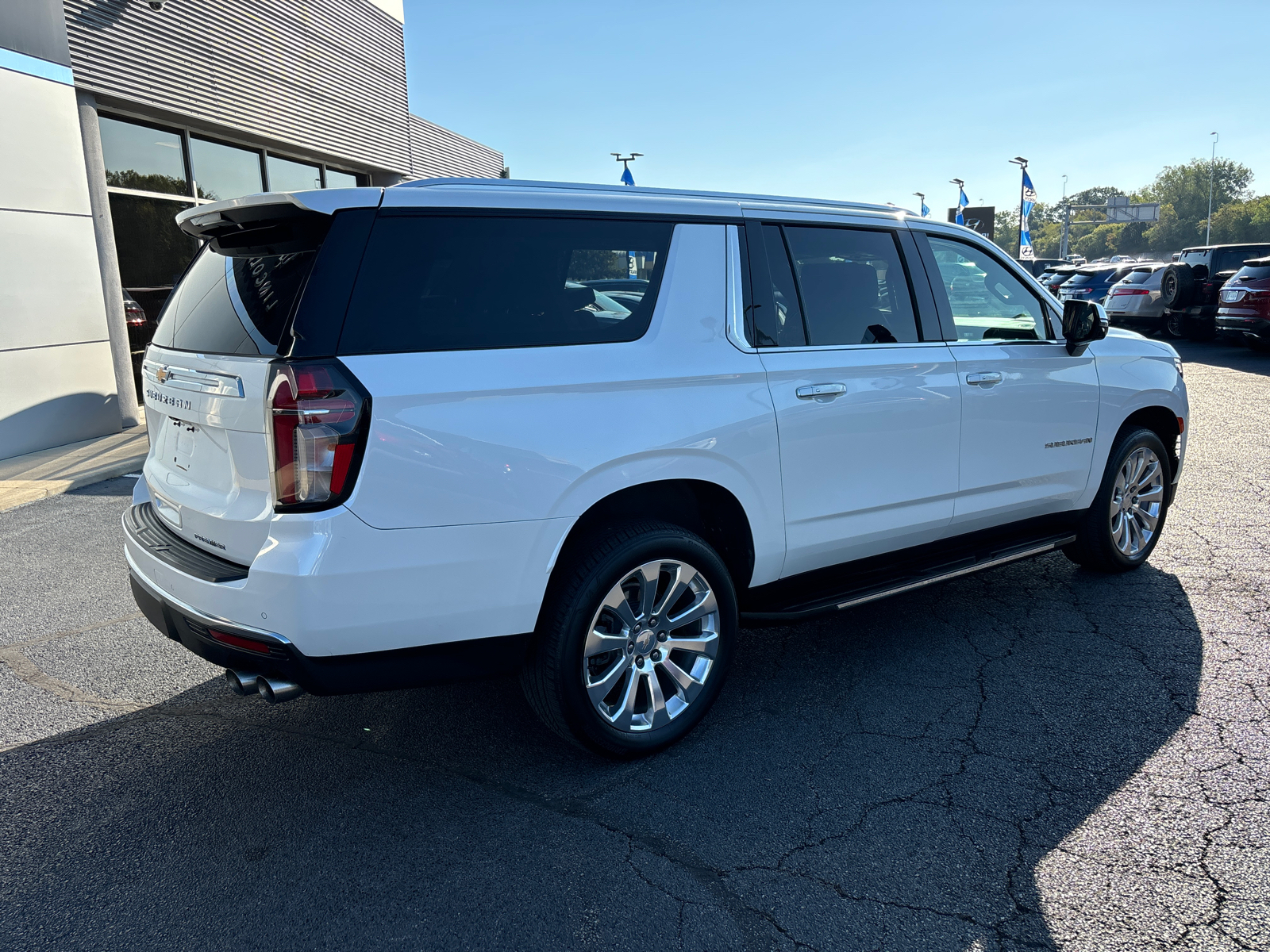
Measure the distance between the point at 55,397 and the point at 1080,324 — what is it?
389 inches

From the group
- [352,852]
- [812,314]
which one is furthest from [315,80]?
[352,852]

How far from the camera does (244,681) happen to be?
2.73m

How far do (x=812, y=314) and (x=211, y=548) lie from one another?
2.41 m

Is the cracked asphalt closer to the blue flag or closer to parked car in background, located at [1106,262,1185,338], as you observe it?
parked car in background, located at [1106,262,1185,338]

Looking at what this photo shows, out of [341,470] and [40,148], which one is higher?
[40,148]

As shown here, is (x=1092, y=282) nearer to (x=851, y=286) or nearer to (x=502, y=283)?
(x=851, y=286)

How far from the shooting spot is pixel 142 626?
15.2 ft

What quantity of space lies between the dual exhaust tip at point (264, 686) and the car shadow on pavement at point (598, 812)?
0.48 m

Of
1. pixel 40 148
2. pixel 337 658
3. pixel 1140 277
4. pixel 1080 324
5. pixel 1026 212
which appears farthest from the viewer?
pixel 1026 212

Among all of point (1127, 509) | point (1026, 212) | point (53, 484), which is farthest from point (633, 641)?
point (1026, 212)

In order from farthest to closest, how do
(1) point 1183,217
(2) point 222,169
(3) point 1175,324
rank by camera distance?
(1) point 1183,217
(3) point 1175,324
(2) point 222,169

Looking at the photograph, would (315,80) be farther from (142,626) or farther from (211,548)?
(211,548)

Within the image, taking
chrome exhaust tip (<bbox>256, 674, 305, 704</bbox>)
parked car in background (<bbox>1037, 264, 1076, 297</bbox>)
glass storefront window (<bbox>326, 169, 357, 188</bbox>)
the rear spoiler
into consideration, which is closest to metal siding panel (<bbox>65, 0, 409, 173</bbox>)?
glass storefront window (<bbox>326, 169, 357, 188</bbox>)

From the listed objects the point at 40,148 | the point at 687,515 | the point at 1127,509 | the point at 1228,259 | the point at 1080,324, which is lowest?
the point at 1127,509
